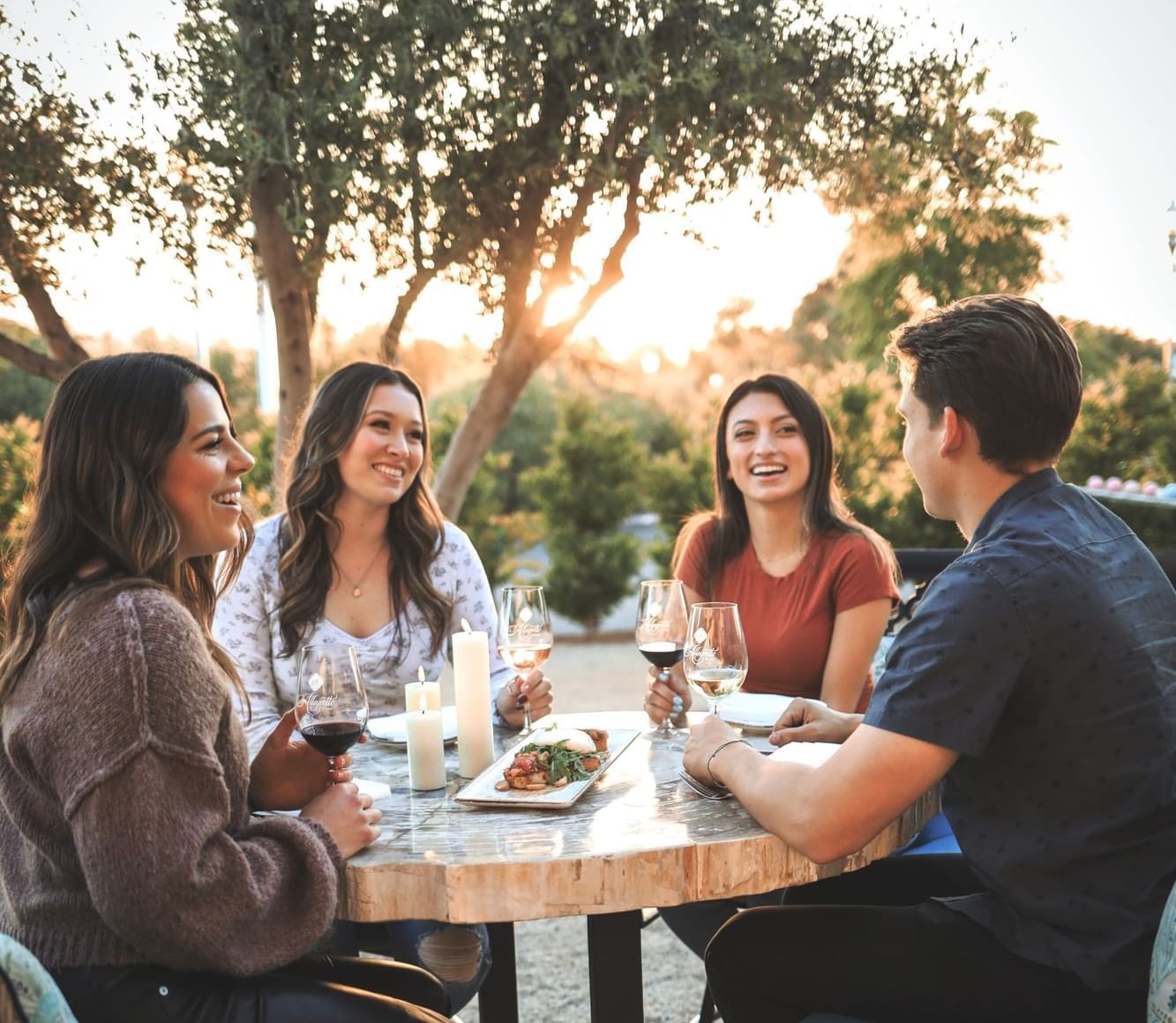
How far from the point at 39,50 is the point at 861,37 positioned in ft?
9.61

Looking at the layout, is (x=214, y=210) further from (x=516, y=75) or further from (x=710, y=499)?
(x=710, y=499)

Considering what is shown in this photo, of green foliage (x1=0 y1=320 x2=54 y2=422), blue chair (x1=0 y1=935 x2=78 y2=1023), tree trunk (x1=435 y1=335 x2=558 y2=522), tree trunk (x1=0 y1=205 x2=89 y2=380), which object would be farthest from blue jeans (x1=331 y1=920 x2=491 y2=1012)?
green foliage (x1=0 y1=320 x2=54 y2=422)

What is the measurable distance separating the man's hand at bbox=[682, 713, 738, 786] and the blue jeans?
0.81 m

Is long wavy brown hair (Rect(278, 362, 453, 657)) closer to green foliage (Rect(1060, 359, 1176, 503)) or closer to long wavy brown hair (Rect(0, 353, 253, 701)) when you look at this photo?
long wavy brown hair (Rect(0, 353, 253, 701))

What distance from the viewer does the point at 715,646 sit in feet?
6.55

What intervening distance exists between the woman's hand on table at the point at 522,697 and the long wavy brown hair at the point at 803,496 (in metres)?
1.04

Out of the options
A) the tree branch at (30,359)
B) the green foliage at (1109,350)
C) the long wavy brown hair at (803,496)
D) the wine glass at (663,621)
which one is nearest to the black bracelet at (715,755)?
the wine glass at (663,621)

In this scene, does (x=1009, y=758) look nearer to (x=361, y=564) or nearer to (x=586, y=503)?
(x=361, y=564)

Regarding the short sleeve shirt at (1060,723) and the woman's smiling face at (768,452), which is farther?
the woman's smiling face at (768,452)

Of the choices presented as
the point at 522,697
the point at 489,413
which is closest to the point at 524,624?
the point at 522,697

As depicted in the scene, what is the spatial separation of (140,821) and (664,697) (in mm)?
1280

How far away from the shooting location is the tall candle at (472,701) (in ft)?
6.59

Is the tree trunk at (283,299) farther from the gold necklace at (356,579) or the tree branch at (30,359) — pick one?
the tree branch at (30,359)

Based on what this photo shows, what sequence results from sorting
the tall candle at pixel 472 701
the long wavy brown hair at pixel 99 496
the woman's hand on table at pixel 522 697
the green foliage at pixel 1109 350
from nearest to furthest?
1. the long wavy brown hair at pixel 99 496
2. the tall candle at pixel 472 701
3. the woman's hand on table at pixel 522 697
4. the green foliage at pixel 1109 350
